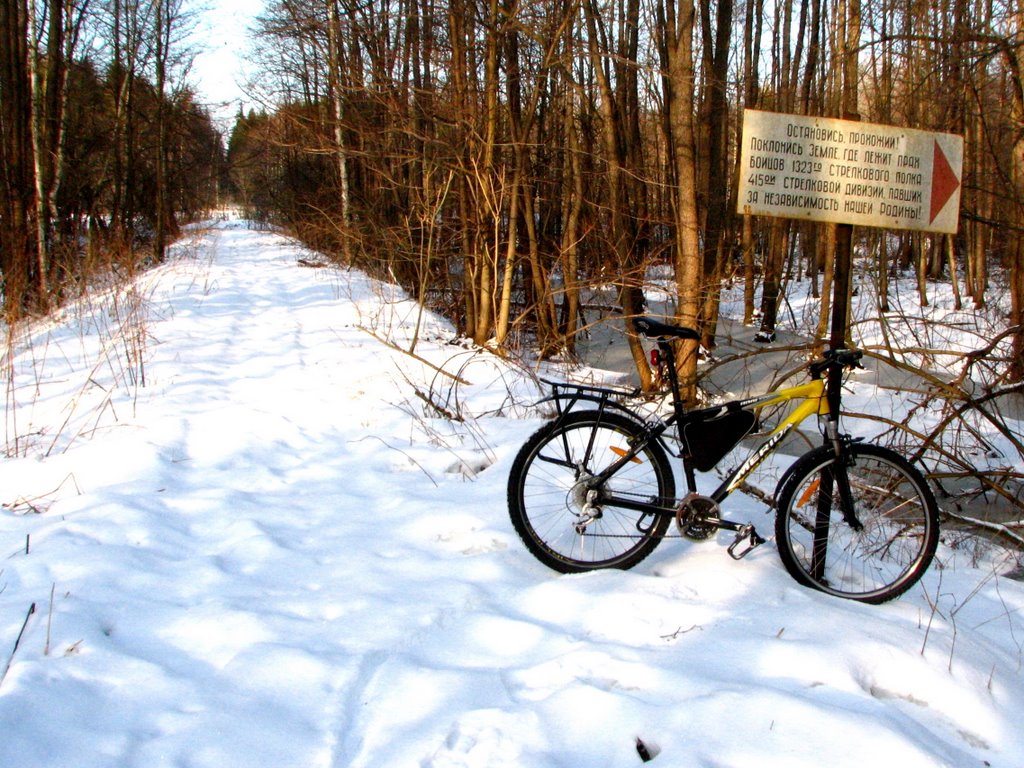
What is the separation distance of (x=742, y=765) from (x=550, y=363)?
809cm

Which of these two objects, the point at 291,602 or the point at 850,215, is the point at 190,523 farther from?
the point at 850,215

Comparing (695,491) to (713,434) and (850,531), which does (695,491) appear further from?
(850,531)

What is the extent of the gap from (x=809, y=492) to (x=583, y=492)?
920mm

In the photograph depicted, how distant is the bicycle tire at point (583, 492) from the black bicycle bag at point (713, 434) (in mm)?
141

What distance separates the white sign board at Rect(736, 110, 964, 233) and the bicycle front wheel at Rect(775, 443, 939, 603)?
3.37 ft

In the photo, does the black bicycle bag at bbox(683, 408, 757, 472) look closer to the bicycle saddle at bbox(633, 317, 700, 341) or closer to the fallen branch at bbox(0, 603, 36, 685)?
the bicycle saddle at bbox(633, 317, 700, 341)

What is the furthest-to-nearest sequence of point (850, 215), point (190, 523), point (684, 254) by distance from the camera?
point (684, 254) → point (190, 523) → point (850, 215)

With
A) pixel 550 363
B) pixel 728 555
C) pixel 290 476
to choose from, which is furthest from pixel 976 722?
pixel 550 363

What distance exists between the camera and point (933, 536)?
295 cm

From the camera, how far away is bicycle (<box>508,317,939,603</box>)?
299 centimetres

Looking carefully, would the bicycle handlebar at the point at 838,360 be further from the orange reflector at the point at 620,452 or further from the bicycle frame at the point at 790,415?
the orange reflector at the point at 620,452

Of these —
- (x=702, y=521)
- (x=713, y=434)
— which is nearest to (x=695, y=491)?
(x=702, y=521)

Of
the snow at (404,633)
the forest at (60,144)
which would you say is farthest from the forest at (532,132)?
the snow at (404,633)

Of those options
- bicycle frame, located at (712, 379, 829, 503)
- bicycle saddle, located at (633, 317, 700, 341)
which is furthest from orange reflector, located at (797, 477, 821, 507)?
bicycle saddle, located at (633, 317, 700, 341)
